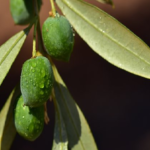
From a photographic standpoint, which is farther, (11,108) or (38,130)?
(11,108)

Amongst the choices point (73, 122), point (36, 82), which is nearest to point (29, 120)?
point (36, 82)

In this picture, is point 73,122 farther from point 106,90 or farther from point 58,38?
point 106,90

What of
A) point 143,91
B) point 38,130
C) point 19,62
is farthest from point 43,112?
point 143,91

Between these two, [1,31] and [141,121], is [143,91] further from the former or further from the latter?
[1,31]

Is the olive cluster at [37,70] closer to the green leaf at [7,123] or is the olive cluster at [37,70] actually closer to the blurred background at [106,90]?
the green leaf at [7,123]

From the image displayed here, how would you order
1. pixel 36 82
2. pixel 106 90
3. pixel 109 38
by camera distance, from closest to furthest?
pixel 36 82 → pixel 109 38 → pixel 106 90

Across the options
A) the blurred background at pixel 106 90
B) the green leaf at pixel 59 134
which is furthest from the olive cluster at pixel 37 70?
the blurred background at pixel 106 90
